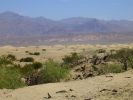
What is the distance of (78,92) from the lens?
44.6ft

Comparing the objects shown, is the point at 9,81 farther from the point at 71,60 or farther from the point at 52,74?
the point at 71,60

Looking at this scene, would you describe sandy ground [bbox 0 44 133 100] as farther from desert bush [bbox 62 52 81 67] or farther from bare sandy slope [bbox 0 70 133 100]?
desert bush [bbox 62 52 81 67]

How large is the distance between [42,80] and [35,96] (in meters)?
5.83

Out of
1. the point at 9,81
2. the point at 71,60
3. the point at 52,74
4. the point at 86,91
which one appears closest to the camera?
the point at 86,91

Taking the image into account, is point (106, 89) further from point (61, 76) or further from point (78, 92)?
point (61, 76)

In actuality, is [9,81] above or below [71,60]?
above

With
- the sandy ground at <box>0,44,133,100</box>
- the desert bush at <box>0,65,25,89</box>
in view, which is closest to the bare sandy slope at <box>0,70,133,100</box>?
the sandy ground at <box>0,44,133,100</box>

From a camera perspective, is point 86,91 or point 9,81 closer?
point 86,91

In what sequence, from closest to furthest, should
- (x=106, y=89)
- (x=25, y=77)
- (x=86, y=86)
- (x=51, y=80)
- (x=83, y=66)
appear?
1. (x=106, y=89)
2. (x=86, y=86)
3. (x=51, y=80)
4. (x=25, y=77)
5. (x=83, y=66)

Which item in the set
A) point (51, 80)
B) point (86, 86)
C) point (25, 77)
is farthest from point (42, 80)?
point (86, 86)

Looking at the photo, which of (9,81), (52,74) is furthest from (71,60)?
(9,81)

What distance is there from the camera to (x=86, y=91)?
44.8 feet

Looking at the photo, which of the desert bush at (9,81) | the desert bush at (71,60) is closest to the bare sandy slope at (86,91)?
the desert bush at (9,81)

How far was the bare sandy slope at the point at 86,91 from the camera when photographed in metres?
12.7
